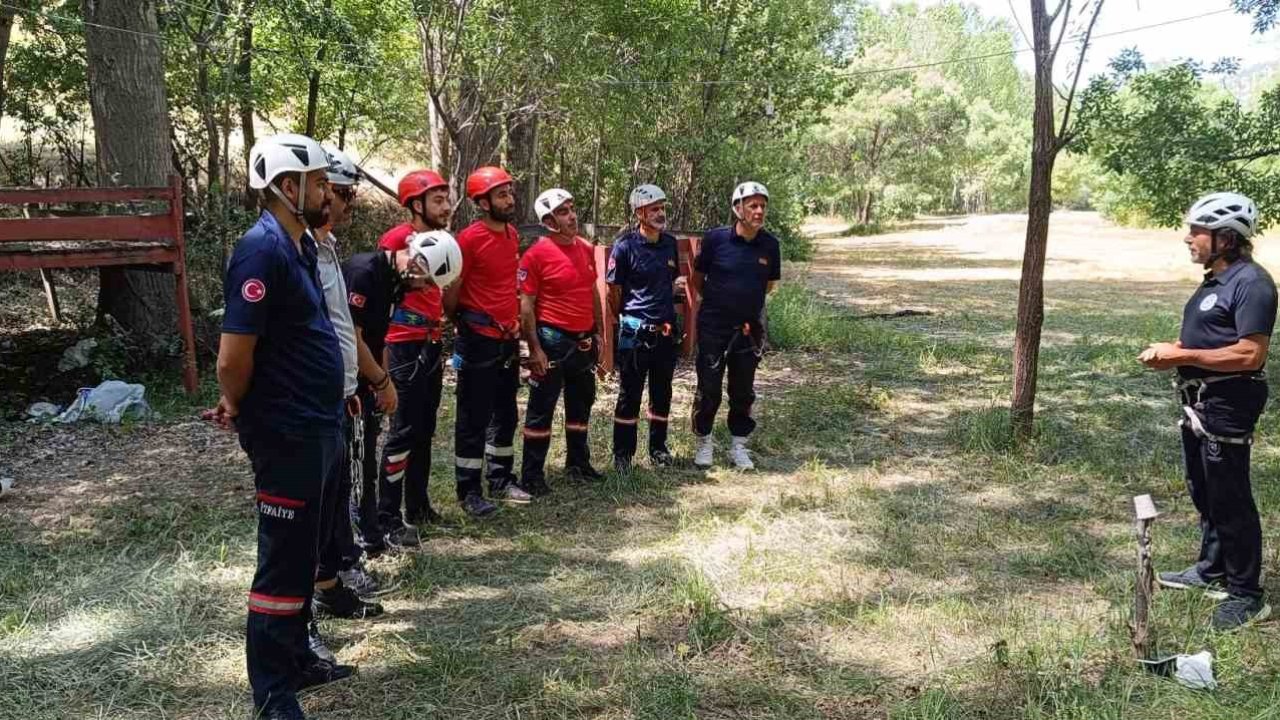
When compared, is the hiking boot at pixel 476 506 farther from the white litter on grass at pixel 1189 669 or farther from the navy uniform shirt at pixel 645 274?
the white litter on grass at pixel 1189 669

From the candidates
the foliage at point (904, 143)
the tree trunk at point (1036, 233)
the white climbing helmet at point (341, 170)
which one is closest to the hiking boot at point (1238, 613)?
the tree trunk at point (1036, 233)

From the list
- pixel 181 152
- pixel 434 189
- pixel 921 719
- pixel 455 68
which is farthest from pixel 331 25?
pixel 921 719

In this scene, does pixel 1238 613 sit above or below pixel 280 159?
below

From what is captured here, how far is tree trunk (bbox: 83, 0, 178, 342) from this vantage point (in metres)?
8.52

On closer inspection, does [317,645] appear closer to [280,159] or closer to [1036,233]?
[280,159]

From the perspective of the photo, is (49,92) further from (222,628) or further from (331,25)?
(222,628)

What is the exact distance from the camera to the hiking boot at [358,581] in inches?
163

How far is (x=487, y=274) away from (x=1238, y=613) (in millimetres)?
3687

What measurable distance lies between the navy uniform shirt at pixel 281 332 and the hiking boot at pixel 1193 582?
3520 millimetres

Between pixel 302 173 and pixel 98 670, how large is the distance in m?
2.01

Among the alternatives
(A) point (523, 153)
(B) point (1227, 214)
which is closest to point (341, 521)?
(B) point (1227, 214)

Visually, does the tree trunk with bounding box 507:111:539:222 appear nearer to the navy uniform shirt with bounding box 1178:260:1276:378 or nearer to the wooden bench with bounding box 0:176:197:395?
the wooden bench with bounding box 0:176:197:395

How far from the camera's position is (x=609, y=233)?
14914 mm

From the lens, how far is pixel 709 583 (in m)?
4.24
